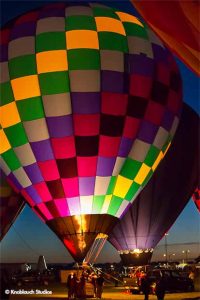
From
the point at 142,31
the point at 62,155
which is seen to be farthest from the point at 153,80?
the point at 62,155

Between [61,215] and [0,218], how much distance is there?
4.48m

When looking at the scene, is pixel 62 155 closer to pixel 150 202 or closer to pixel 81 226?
pixel 81 226

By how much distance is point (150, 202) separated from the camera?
47.8ft

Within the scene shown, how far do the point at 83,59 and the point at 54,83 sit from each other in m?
0.74

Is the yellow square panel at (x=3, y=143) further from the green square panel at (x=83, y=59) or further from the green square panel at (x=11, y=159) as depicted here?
the green square panel at (x=83, y=59)

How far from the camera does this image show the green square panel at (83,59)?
868 centimetres

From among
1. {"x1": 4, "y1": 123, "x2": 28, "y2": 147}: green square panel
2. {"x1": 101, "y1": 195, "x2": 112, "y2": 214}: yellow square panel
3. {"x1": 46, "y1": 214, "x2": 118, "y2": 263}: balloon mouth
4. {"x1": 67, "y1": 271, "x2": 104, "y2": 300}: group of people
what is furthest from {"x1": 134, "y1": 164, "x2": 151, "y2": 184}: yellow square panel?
{"x1": 4, "y1": 123, "x2": 28, "y2": 147}: green square panel

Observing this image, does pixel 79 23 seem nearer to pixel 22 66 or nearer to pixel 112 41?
pixel 112 41

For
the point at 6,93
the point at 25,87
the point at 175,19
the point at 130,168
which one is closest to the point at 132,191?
the point at 130,168

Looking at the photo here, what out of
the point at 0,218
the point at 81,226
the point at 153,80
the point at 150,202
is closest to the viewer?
the point at 81,226

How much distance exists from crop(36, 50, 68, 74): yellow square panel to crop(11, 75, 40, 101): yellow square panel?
23 centimetres

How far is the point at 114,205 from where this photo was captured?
8.92m

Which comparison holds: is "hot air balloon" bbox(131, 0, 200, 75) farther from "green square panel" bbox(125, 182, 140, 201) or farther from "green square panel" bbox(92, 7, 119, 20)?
"green square panel" bbox(92, 7, 119, 20)

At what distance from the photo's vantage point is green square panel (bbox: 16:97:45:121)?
28.3 ft
